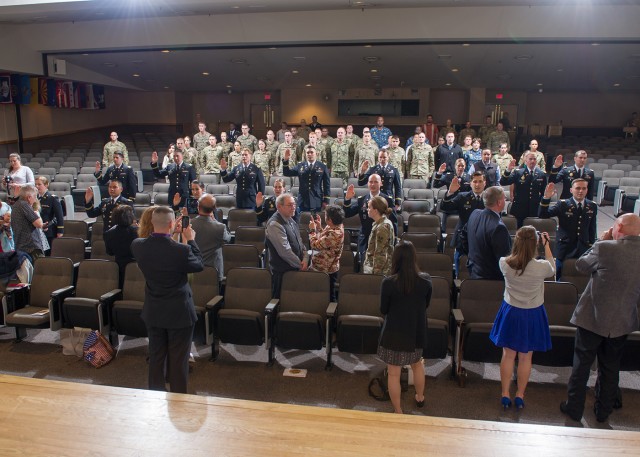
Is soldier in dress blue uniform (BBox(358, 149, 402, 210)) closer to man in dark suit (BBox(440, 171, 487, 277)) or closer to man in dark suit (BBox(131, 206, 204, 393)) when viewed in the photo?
man in dark suit (BBox(440, 171, 487, 277))

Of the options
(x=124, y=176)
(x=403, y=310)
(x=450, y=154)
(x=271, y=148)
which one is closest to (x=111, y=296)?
(x=403, y=310)

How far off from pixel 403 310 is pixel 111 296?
289cm

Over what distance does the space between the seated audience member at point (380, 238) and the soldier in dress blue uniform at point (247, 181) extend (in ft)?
13.4

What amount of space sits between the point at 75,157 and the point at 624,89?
2148 cm

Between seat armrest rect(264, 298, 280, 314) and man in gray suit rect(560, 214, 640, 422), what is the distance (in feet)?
7.98

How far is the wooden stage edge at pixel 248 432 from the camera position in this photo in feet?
8.06

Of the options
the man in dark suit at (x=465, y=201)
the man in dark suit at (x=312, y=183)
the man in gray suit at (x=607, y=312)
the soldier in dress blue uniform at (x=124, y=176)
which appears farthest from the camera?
the soldier in dress blue uniform at (x=124, y=176)

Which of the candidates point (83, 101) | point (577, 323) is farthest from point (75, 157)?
point (577, 323)

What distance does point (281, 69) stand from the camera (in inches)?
675

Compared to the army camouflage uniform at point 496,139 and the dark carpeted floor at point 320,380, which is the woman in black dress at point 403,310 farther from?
the army camouflage uniform at point 496,139

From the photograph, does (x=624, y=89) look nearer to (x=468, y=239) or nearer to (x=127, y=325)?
(x=468, y=239)

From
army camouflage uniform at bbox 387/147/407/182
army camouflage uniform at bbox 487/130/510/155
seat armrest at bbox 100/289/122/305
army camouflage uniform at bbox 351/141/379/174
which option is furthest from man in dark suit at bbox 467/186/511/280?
army camouflage uniform at bbox 487/130/510/155

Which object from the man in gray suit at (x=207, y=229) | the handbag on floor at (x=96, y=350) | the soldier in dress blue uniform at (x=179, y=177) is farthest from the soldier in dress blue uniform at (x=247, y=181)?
the handbag on floor at (x=96, y=350)

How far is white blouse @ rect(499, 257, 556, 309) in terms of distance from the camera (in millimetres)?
3648
